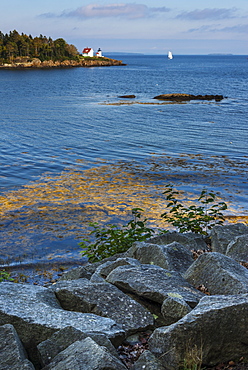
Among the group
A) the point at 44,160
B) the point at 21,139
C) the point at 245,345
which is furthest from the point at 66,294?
the point at 21,139

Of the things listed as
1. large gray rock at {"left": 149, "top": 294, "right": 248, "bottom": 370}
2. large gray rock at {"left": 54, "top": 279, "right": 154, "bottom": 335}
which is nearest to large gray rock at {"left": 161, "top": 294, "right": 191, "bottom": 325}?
large gray rock at {"left": 54, "top": 279, "right": 154, "bottom": 335}

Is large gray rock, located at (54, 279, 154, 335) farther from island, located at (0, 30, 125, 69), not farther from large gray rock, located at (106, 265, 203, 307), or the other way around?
island, located at (0, 30, 125, 69)

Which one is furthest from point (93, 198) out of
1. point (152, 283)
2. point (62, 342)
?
point (62, 342)

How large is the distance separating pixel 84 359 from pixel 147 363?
924mm

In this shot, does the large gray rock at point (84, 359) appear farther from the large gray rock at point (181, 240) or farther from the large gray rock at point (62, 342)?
the large gray rock at point (181, 240)

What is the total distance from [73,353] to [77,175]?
1650cm

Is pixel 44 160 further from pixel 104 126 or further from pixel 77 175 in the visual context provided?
pixel 104 126

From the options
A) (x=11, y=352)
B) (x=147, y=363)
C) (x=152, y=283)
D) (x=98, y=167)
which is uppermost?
(x=11, y=352)

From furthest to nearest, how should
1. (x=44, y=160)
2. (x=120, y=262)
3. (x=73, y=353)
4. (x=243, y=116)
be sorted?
(x=243, y=116) < (x=44, y=160) < (x=120, y=262) < (x=73, y=353)

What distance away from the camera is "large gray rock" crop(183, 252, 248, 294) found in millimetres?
6645

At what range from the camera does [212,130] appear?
1421 inches

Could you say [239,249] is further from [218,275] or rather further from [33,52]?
[33,52]

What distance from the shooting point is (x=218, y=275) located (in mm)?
6973

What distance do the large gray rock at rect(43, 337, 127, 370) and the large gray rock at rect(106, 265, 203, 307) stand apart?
1897 mm
